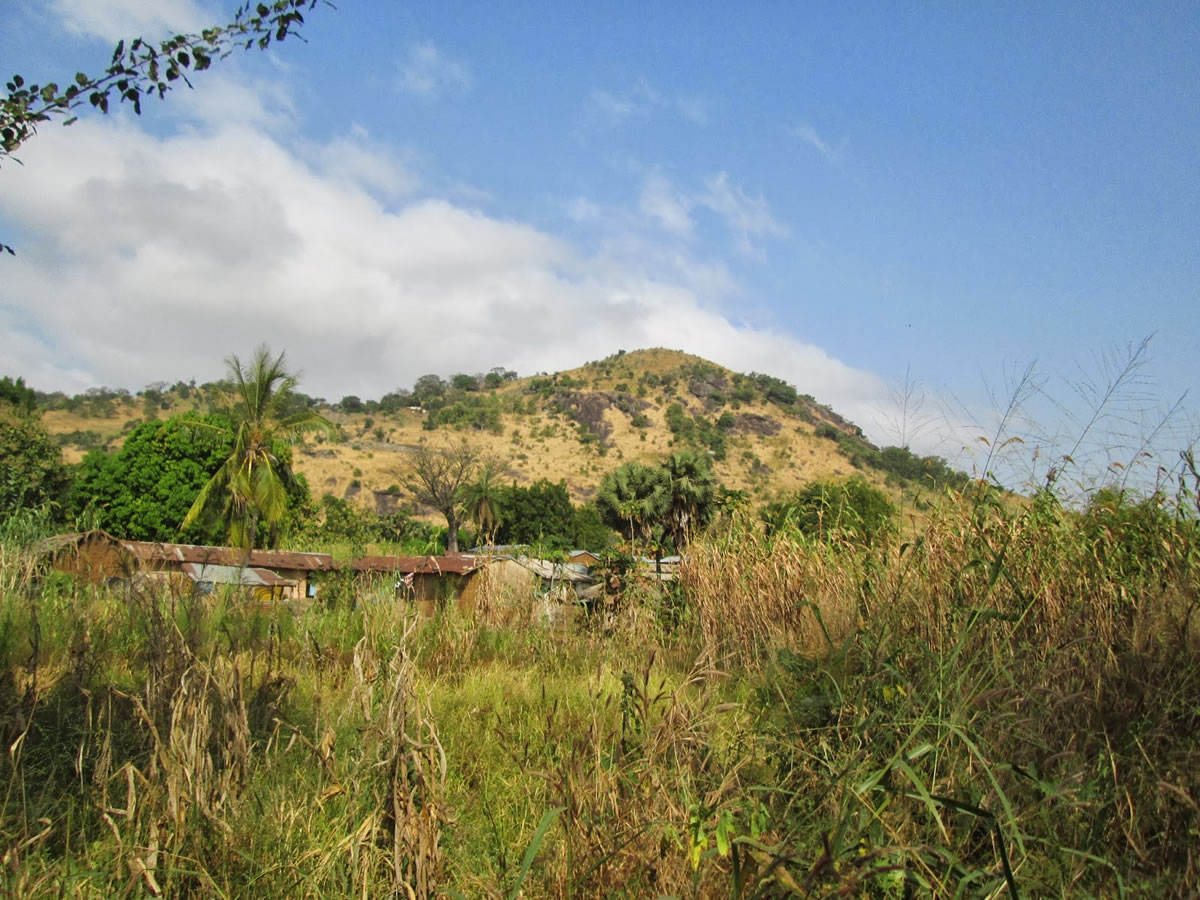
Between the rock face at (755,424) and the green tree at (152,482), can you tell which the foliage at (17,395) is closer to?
the green tree at (152,482)

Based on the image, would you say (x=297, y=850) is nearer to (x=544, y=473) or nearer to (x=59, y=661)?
(x=59, y=661)

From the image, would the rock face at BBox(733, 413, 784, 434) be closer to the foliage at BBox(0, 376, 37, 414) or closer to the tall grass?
the foliage at BBox(0, 376, 37, 414)

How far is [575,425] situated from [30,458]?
6162 centimetres

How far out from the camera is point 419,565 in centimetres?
1510

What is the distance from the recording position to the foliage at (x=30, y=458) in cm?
3088

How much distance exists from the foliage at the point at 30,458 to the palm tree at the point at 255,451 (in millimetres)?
7016

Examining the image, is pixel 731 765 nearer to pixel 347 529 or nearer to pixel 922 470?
pixel 922 470

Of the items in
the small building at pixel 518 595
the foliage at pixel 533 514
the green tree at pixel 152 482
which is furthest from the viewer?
the foliage at pixel 533 514

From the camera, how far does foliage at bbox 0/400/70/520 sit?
30875 mm

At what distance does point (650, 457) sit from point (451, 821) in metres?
79.3

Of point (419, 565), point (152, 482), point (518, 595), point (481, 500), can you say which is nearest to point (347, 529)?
point (481, 500)

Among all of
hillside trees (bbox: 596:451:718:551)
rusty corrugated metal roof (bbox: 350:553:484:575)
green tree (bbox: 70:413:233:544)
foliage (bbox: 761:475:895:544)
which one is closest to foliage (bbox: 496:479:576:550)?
green tree (bbox: 70:413:233:544)

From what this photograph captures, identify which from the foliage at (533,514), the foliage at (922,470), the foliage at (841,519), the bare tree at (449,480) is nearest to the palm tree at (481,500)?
the bare tree at (449,480)

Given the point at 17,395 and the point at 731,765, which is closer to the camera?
the point at 731,765
